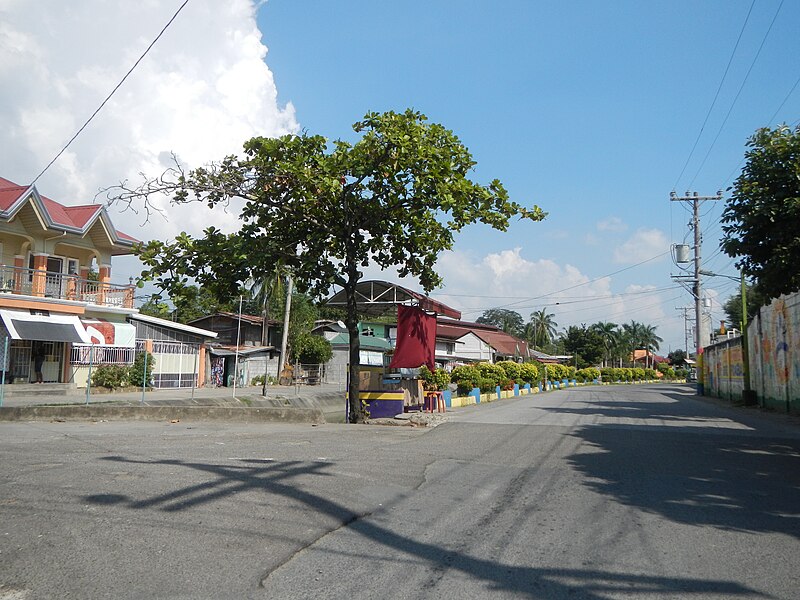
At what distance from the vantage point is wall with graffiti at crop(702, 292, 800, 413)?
2089 centimetres

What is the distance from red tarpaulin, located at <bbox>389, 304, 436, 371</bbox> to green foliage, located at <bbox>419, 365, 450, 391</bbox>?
2908 mm

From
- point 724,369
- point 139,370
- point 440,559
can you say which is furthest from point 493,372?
point 440,559

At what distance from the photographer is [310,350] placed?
48281mm

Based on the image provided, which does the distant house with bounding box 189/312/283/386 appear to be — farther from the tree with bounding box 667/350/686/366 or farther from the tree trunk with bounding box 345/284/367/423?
the tree with bounding box 667/350/686/366

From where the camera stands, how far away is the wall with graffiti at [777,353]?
20797 millimetres

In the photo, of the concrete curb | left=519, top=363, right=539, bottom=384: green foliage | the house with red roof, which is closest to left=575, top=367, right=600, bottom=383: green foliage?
left=519, top=363, right=539, bottom=384: green foliage

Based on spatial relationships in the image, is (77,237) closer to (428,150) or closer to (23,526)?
(428,150)

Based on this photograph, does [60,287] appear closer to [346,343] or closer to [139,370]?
[139,370]

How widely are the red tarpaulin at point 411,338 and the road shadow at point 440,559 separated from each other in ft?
30.1

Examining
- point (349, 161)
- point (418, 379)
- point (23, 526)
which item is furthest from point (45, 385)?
point (23, 526)

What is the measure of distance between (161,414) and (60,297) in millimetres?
16848

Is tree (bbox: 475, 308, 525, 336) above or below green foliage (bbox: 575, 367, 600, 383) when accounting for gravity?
above

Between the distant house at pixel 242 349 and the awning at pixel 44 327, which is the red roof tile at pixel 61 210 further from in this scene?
the distant house at pixel 242 349

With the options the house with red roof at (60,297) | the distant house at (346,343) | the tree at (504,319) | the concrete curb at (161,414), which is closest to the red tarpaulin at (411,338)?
the concrete curb at (161,414)
